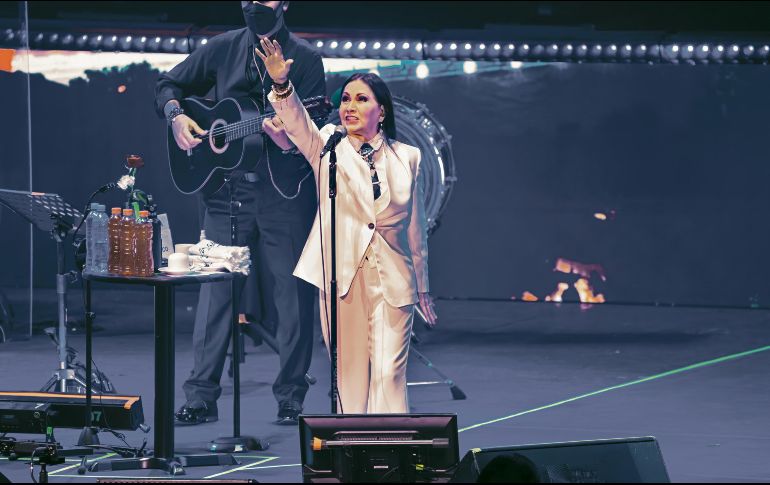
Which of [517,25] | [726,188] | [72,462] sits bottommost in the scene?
[72,462]

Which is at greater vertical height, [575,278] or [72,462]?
[575,278]

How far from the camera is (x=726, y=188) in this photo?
1123cm

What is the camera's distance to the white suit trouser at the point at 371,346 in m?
5.83

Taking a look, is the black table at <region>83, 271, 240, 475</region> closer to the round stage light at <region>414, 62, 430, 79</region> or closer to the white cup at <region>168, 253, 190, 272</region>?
the white cup at <region>168, 253, 190, 272</region>

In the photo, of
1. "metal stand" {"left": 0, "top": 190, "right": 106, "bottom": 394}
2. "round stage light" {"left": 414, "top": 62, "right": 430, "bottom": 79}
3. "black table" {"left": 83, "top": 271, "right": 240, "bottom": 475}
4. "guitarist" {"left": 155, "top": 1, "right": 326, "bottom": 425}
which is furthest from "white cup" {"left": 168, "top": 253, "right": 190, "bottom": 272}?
"round stage light" {"left": 414, "top": 62, "right": 430, "bottom": 79}

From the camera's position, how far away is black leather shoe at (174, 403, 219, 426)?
7.07m

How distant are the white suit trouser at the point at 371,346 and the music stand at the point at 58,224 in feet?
6.85

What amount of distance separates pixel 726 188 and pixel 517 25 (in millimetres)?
2144

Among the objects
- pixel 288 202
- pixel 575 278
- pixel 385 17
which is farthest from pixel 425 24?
pixel 288 202

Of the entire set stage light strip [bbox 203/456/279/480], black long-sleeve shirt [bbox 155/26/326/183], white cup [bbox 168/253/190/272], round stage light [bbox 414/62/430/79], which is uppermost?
round stage light [bbox 414/62/430/79]

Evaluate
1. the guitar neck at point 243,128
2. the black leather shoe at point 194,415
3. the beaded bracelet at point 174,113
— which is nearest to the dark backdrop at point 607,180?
the beaded bracelet at point 174,113

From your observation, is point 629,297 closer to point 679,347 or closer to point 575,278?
point 575,278

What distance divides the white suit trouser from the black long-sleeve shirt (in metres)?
1.47

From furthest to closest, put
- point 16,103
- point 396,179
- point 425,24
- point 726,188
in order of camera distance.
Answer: point 425,24, point 726,188, point 16,103, point 396,179
